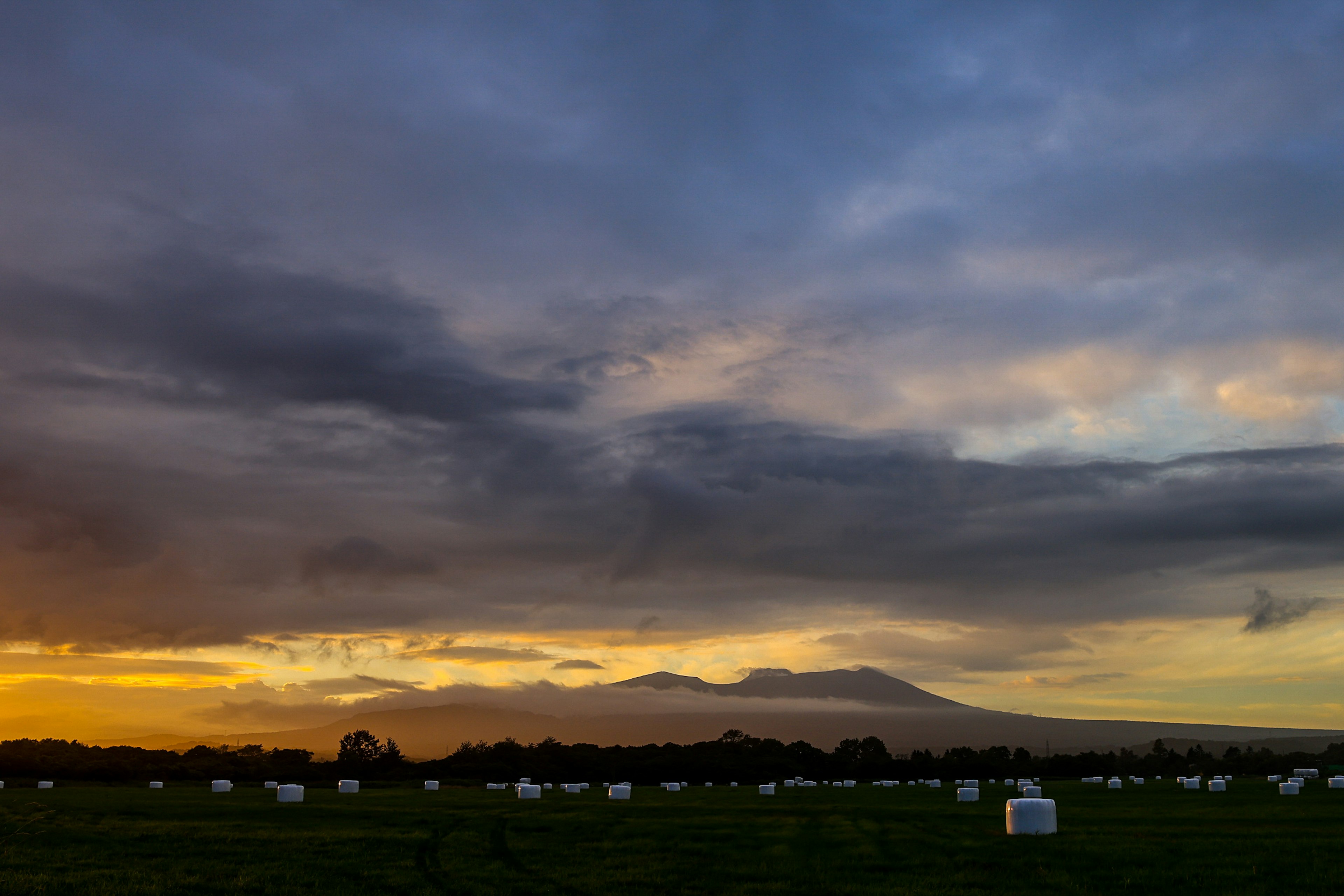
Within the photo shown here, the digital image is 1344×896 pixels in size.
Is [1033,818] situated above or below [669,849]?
above

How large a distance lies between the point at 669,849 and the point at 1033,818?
14326 mm

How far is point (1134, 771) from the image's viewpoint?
187 m

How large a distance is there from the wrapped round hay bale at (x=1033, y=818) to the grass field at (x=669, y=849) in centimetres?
88

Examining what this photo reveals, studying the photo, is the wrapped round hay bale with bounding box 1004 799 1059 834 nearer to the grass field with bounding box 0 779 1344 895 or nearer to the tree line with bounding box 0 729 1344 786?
the grass field with bounding box 0 779 1344 895

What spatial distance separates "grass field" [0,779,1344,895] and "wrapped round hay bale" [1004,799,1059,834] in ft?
2.89

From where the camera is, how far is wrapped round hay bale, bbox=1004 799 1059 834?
127 ft

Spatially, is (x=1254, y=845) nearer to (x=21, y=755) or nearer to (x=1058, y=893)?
(x=1058, y=893)

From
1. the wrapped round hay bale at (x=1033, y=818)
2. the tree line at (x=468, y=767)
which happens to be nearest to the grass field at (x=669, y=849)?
the wrapped round hay bale at (x=1033, y=818)

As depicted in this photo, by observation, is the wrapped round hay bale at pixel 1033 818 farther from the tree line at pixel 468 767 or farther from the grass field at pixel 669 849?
the tree line at pixel 468 767

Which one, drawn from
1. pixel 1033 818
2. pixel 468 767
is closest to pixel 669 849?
pixel 1033 818

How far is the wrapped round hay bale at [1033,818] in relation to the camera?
1519 inches

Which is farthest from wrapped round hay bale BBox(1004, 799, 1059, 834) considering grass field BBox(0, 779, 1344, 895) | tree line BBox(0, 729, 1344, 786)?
tree line BBox(0, 729, 1344, 786)

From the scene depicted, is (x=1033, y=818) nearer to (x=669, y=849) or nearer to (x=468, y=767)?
(x=669, y=849)

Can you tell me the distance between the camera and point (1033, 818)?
127ft
